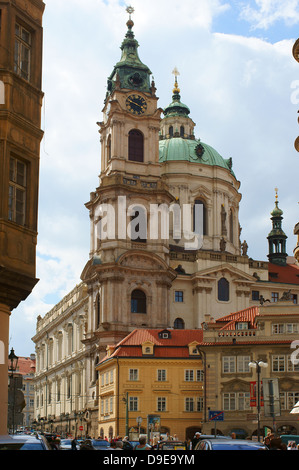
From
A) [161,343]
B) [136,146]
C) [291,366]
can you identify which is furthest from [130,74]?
[291,366]

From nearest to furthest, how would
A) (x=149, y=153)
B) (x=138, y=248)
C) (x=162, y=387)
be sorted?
(x=162, y=387) → (x=138, y=248) → (x=149, y=153)

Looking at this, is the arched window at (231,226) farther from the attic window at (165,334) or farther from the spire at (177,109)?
the attic window at (165,334)

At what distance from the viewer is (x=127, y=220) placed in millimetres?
77562

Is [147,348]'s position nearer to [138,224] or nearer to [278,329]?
[278,329]

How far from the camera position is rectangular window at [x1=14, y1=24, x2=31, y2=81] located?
72.5 ft

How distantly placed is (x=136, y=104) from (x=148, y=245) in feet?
53.2

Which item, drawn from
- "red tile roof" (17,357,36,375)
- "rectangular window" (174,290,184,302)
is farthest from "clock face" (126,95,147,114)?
"red tile roof" (17,357,36,375)

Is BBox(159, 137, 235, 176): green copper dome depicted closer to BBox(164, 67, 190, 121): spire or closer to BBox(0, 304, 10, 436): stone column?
BBox(164, 67, 190, 121): spire

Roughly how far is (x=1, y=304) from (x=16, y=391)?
4123mm

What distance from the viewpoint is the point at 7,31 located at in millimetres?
21203

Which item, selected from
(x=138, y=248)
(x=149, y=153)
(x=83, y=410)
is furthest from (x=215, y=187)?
(x=83, y=410)

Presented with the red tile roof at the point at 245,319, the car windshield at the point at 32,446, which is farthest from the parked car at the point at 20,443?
the red tile roof at the point at 245,319

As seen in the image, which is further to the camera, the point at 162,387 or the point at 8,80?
the point at 162,387

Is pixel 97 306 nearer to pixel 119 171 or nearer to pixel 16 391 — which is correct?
pixel 119 171
